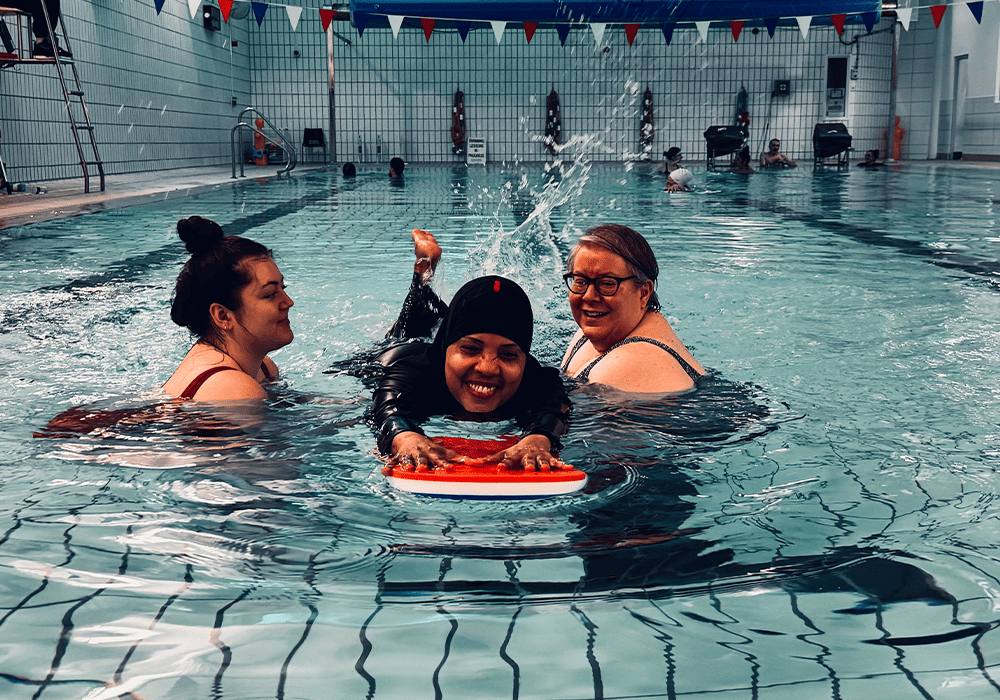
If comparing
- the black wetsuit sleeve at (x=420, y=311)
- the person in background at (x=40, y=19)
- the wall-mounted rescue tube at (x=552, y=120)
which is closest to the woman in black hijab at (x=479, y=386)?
the black wetsuit sleeve at (x=420, y=311)

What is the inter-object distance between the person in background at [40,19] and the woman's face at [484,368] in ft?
27.7

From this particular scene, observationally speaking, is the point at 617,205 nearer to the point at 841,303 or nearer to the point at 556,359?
the point at 841,303

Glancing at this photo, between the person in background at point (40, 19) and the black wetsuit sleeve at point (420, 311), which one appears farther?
the person in background at point (40, 19)

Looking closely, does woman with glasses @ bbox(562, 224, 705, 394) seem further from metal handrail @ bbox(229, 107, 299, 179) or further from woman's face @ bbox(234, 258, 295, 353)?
metal handrail @ bbox(229, 107, 299, 179)

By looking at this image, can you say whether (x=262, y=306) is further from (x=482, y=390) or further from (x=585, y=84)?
(x=585, y=84)

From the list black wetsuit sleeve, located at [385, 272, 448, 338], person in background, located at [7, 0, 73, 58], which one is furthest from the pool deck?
black wetsuit sleeve, located at [385, 272, 448, 338]

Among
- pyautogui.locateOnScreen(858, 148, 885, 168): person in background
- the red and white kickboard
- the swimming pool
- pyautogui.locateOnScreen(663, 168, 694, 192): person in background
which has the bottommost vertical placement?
the swimming pool

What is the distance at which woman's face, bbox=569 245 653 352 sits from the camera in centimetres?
296

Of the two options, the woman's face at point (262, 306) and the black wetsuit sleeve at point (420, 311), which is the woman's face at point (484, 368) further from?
the black wetsuit sleeve at point (420, 311)

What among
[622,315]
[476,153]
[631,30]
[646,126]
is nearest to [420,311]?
[622,315]

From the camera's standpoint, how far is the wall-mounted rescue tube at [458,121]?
70.2 feet

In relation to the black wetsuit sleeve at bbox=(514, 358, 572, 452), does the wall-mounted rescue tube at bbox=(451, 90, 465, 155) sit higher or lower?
higher

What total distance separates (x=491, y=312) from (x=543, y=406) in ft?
1.03

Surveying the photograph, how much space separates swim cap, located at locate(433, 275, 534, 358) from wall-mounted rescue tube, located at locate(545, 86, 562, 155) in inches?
757
